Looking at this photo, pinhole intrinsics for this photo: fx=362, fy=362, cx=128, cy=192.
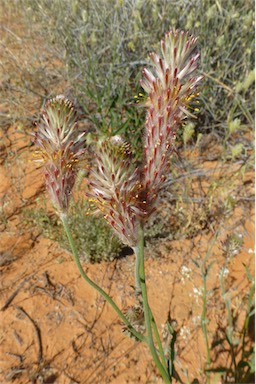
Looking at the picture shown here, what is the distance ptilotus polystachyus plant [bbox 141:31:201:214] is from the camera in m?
0.89

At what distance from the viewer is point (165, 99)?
906 millimetres

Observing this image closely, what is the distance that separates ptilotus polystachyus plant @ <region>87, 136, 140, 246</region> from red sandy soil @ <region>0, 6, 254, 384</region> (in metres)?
0.88

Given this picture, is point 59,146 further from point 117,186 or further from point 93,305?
point 93,305

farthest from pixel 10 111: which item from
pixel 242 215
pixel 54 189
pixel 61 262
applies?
pixel 54 189

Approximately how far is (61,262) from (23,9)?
10.8 feet

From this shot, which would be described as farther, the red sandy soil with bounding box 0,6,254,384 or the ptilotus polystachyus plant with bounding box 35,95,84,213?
the red sandy soil with bounding box 0,6,254,384

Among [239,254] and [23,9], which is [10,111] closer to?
[23,9]

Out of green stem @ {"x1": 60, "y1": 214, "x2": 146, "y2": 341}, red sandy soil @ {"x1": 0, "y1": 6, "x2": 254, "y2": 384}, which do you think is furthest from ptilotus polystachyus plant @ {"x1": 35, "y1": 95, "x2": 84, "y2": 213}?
red sandy soil @ {"x1": 0, "y1": 6, "x2": 254, "y2": 384}

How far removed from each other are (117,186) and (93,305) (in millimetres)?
1523

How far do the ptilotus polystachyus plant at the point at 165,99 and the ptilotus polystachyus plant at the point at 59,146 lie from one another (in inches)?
7.8

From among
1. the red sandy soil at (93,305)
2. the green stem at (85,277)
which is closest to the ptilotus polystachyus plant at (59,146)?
the green stem at (85,277)

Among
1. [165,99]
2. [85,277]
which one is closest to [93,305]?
[85,277]

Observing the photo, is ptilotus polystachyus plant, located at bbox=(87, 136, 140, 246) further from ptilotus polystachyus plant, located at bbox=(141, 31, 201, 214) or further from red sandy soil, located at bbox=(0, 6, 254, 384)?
red sandy soil, located at bbox=(0, 6, 254, 384)

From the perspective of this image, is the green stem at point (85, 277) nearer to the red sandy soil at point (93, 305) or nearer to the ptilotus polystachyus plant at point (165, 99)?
the ptilotus polystachyus plant at point (165, 99)
